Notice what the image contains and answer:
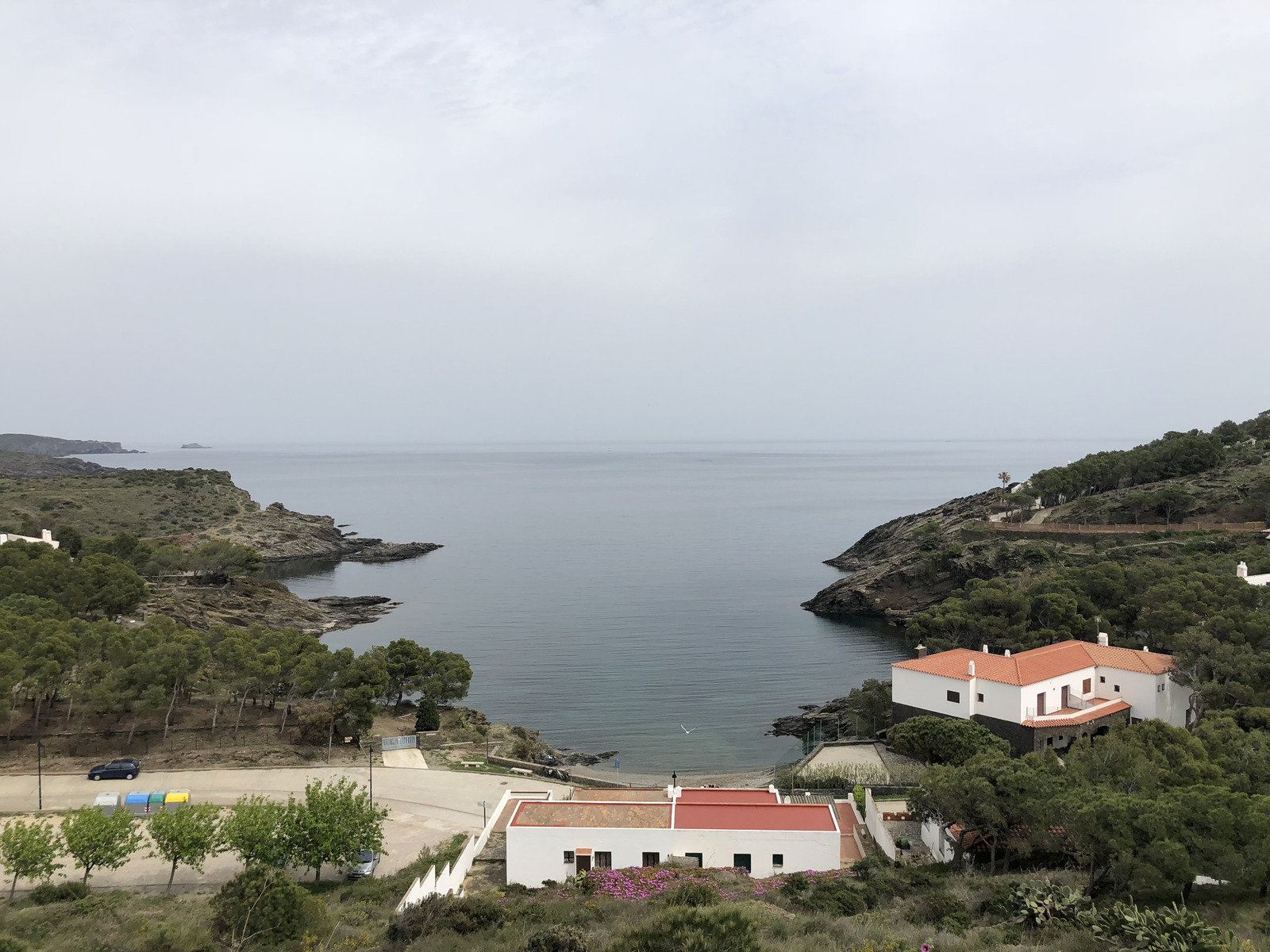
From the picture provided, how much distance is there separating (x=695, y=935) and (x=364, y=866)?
1291cm

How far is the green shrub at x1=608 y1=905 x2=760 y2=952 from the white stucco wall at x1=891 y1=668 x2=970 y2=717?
21.6 metres

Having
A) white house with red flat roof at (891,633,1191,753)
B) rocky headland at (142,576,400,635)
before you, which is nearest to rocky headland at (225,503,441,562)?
rocky headland at (142,576,400,635)

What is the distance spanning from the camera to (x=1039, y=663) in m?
34.3

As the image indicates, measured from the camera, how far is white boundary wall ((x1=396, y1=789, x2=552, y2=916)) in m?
19.3

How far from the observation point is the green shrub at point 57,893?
19.9m

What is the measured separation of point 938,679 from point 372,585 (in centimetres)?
6495

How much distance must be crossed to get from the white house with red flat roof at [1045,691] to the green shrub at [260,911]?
25.8 m

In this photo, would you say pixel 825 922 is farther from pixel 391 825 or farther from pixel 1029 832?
pixel 391 825

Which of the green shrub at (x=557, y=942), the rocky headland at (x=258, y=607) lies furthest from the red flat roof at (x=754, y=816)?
the rocky headland at (x=258, y=607)

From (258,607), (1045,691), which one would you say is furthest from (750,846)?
(258,607)

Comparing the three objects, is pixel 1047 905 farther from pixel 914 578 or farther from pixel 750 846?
pixel 914 578

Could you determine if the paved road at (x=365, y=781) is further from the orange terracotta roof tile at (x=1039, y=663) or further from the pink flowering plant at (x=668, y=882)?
the orange terracotta roof tile at (x=1039, y=663)

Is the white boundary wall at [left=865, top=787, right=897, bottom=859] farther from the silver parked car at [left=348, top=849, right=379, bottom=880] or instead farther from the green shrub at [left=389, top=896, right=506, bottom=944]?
the silver parked car at [left=348, top=849, right=379, bottom=880]

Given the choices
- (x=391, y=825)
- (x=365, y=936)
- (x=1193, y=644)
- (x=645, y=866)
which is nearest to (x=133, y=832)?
(x=391, y=825)
